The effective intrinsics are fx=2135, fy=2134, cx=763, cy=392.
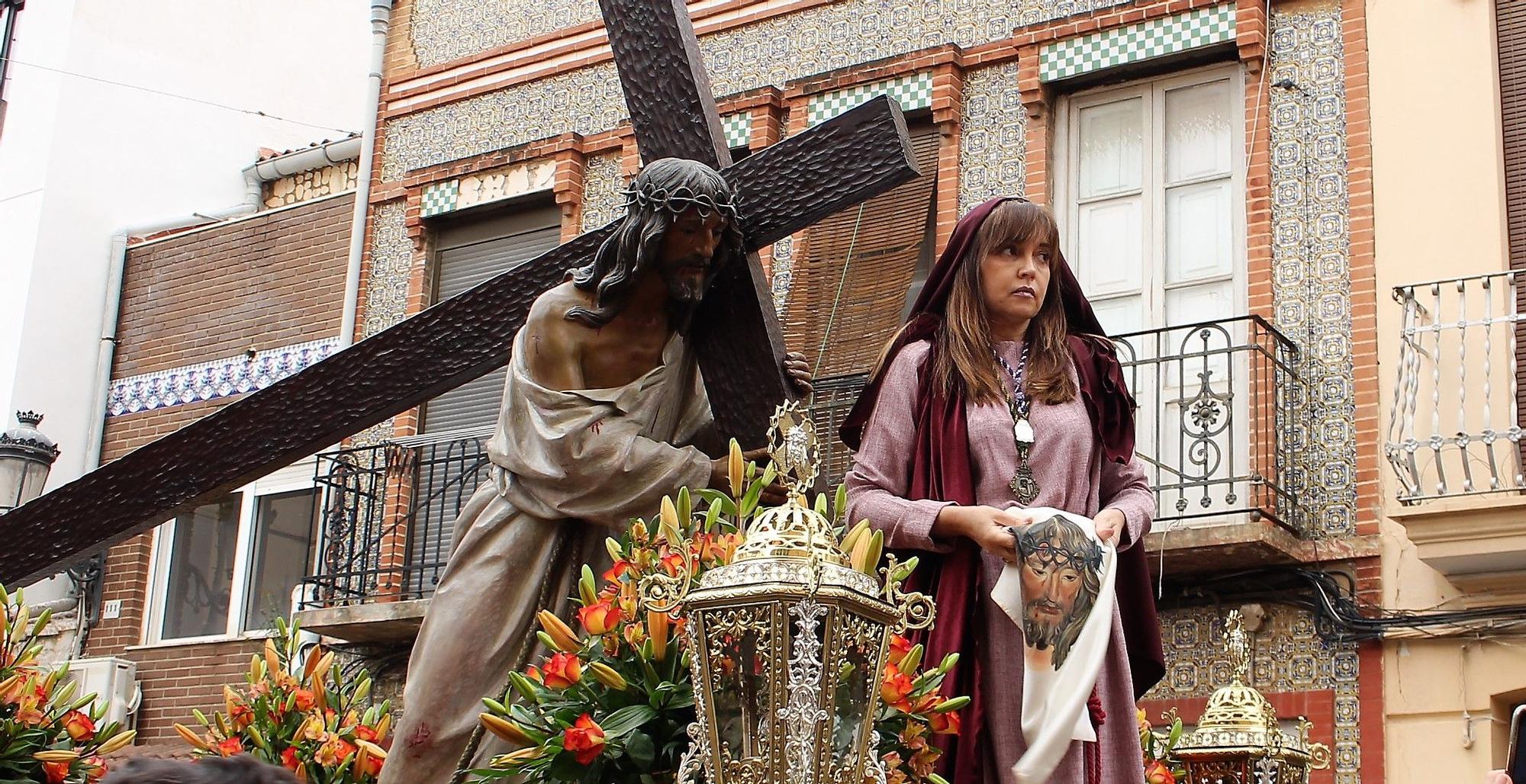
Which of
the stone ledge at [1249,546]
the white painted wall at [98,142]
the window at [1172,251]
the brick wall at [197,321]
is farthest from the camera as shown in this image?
the white painted wall at [98,142]

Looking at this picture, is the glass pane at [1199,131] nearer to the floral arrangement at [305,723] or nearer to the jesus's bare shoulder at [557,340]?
the floral arrangement at [305,723]

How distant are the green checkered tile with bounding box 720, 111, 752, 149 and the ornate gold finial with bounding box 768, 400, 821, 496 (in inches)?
377

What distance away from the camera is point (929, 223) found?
42.7 ft

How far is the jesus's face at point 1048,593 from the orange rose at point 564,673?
89cm

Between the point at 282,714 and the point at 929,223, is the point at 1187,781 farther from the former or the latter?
the point at 929,223

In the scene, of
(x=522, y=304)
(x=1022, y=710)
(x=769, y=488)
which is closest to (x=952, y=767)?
(x=1022, y=710)

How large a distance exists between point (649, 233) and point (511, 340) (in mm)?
989

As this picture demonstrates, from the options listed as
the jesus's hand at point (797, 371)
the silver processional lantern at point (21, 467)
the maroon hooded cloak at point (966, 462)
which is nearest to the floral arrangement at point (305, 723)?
the jesus's hand at point (797, 371)

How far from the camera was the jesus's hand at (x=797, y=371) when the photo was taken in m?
5.35

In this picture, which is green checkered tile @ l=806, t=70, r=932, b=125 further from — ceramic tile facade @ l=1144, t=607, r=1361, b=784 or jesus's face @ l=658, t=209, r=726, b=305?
jesus's face @ l=658, t=209, r=726, b=305

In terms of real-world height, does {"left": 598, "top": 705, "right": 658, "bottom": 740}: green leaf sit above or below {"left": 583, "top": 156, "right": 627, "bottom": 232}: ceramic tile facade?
below

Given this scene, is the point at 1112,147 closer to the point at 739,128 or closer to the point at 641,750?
the point at 739,128

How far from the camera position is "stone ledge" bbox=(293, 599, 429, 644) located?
13539 mm

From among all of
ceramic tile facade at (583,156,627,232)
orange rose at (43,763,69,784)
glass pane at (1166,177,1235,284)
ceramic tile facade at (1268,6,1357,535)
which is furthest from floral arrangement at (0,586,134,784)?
ceramic tile facade at (583,156,627,232)
